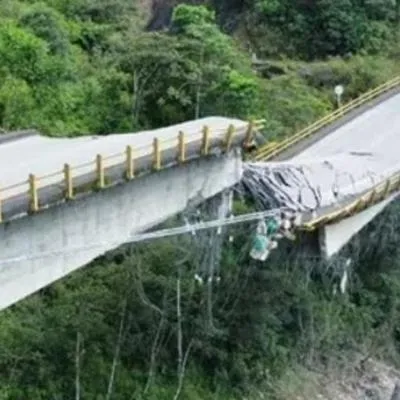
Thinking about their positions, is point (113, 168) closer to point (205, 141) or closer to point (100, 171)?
point (100, 171)

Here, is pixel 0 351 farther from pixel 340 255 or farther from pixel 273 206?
pixel 340 255

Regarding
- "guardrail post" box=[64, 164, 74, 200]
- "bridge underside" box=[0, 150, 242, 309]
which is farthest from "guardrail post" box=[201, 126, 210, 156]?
"guardrail post" box=[64, 164, 74, 200]

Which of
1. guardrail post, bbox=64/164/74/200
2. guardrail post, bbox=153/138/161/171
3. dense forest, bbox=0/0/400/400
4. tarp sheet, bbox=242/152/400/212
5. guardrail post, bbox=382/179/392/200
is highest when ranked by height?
guardrail post, bbox=64/164/74/200

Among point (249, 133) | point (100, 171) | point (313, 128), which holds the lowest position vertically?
point (313, 128)

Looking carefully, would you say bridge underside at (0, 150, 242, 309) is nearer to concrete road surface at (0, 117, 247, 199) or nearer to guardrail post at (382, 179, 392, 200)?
concrete road surface at (0, 117, 247, 199)

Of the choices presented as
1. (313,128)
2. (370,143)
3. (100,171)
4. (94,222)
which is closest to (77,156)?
(94,222)

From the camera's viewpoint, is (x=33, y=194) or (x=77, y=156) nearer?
(x=33, y=194)

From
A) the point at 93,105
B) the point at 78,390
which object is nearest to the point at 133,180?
the point at 78,390
